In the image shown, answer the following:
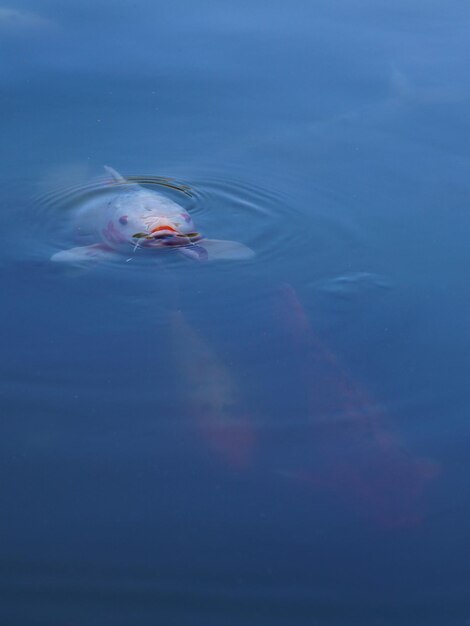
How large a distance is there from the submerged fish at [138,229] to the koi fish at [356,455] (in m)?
1.03

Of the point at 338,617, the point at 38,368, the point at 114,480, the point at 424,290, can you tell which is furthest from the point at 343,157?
the point at 338,617

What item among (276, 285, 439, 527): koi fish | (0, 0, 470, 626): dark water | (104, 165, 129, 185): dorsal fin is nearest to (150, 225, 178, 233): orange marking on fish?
(0, 0, 470, 626): dark water

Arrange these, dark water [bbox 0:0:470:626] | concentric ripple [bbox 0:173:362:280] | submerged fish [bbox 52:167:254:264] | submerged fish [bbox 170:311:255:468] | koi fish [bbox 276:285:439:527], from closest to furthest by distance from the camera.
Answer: dark water [bbox 0:0:470:626], koi fish [bbox 276:285:439:527], submerged fish [bbox 170:311:255:468], submerged fish [bbox 52:167:254:264], concentric ripple [bbox 0:173:362:280]

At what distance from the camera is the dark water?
259 centimetres

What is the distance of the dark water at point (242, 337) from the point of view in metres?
2.59

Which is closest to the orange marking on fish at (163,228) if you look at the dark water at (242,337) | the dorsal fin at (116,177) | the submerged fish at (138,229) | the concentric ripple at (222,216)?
the submerged fish at (138,229)

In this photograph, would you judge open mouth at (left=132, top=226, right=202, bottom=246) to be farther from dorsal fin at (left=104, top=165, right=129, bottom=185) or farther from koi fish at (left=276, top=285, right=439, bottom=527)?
koi fish at (left=276, top=285, right=439, bottom=527)

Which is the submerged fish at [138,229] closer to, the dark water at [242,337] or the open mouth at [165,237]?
the open mouth at [165,237]

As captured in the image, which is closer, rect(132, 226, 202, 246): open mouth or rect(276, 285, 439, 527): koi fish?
rect(276, 285, 439, 527): koi fish

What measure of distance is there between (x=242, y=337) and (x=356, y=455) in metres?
0.79

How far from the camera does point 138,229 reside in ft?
14.3

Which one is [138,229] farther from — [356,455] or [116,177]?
[356,455]

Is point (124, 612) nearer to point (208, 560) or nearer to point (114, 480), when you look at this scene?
point (208, 560)

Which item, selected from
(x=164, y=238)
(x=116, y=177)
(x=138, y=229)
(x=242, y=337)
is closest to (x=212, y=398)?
(x=242, y=337)
